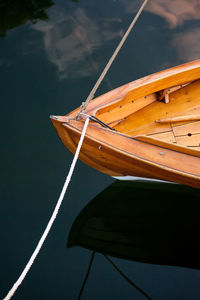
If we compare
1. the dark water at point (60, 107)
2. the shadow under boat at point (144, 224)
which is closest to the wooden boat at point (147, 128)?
the shadow under boat at point (144, 224)

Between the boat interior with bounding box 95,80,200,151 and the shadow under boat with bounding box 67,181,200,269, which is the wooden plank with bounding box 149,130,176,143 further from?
the shadow under boat with bounding box 67,181,200,269

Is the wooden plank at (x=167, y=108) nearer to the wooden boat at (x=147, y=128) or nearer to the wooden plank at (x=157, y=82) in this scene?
the wooden boat at (x=147, y=128)

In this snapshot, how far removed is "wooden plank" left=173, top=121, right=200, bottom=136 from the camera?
351 centimetres

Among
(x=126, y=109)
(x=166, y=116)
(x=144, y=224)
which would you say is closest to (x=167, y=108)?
(x=166, y=116)

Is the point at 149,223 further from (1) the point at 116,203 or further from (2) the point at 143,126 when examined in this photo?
(2) the point at 143,126

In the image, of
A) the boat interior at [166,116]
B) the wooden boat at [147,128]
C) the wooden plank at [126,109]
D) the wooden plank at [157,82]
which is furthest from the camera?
the boat interior at [166,116]

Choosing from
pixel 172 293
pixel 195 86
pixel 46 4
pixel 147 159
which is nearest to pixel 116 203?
pixel 147 159

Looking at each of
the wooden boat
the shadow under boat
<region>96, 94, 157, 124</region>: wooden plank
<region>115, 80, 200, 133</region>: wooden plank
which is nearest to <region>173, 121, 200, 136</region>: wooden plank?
the wooden boat

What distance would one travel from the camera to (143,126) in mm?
3486

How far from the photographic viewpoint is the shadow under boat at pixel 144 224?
10.2 feet

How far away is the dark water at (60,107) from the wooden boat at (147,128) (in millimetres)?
646

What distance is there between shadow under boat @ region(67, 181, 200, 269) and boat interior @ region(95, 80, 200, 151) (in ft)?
1.90

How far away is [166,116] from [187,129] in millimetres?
276

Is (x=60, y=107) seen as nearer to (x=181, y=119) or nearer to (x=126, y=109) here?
(x=126, y=109)
